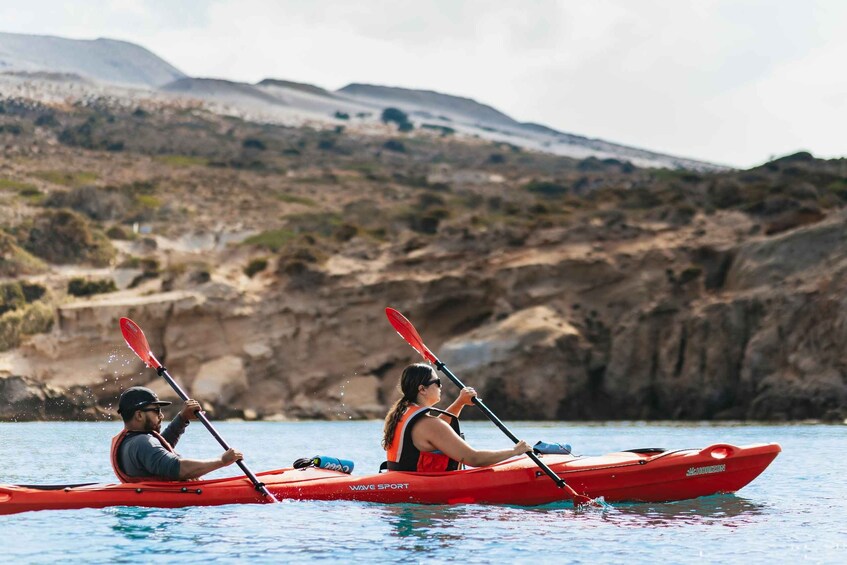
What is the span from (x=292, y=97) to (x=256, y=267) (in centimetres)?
8710

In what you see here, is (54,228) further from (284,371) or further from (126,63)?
(126,63)

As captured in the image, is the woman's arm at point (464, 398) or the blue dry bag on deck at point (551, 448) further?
the blue dry bag on deck at point (551, 448)

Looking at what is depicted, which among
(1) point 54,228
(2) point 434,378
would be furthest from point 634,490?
(1) point 54,228

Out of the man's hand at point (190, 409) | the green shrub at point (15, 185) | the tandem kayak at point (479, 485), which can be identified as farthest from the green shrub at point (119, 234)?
the man's hand at point (190, 409)

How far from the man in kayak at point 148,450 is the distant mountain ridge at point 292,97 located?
68670mm

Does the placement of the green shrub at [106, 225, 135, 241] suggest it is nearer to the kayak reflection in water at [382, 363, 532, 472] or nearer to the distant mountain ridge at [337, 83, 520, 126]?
the kayak reflection in water at [382, 363, 532, 472]

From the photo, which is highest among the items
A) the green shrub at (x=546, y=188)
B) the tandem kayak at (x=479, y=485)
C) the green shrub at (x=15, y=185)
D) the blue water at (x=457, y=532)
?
the green shrub at (x=546, y=188)

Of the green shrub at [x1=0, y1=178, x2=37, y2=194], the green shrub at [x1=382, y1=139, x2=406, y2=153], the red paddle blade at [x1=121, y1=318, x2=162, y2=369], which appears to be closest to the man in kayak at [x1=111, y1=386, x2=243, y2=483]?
the red paddle blade at [x1=121, y1=318, x2=162, y2=369]

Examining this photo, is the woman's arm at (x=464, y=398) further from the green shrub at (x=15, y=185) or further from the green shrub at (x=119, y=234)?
the green shrub at (x=15, y=185)

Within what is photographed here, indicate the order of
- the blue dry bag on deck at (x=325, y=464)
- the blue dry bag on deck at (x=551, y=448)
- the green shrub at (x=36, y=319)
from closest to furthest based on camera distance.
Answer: the blue dry bag on deck at (x=551, y=448) < the blue dry bag on deck at (x=325, y=464) < the green shrub at (x=36, y=319)

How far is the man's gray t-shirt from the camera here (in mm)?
10648

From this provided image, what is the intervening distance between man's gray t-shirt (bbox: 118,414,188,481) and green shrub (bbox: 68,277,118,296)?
29.0 m

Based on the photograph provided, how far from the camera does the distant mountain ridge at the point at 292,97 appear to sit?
92.6 m

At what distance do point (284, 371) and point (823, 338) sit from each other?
1524cm
